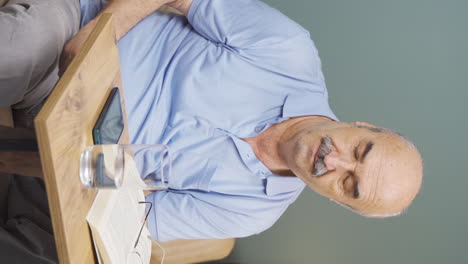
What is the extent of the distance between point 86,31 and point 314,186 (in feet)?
2.79

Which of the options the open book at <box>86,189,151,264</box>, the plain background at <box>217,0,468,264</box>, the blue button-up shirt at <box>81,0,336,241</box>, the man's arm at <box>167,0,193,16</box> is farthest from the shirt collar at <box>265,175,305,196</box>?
the man's arm at <box>167,0,193,16</box>

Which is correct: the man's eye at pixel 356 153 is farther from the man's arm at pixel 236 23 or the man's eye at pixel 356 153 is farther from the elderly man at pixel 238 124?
the man's arm at pixel 236 23

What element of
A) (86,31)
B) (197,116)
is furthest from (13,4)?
(197,116)

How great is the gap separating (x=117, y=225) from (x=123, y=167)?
12 cm

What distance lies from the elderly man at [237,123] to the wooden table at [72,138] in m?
0.46

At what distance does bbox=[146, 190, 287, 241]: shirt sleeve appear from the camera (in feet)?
4.72

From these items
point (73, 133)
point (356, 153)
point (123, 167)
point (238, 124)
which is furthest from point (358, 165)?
point (73, 133)

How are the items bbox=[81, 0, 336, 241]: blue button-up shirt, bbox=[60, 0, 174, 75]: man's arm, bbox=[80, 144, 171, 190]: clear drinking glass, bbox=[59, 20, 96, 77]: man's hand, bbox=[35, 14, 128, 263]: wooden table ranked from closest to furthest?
bbox=[35, 14, 128, 263]: wooden table < bbox=[80, 144, 171, 190]: clear drinking glass < bbox=[59, 20, 96, 77]: man's hand < bbox=[60, 0, 174, 75]: man's arm < bbox=[81, 0, 336, 241]: blue button-up shirt

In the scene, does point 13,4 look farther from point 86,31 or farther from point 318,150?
point 318,150

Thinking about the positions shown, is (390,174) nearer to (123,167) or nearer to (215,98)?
(215,98)

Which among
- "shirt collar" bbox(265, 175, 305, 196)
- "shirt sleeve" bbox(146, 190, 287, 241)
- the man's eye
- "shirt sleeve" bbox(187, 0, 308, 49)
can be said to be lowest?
"shirt sleeve" bbox(146, 190, 287, 241)

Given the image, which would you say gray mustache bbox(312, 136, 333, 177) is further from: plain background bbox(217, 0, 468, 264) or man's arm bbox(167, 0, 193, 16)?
man's arm bbox(167, 0, 193, 16)

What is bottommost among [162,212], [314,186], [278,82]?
[162,212]

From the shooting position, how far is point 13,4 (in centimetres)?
100
